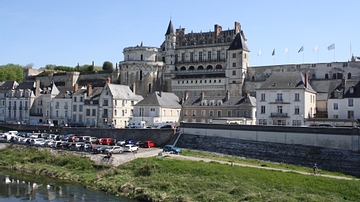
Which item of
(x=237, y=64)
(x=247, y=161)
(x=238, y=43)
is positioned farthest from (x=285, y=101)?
(x=238, y=43)

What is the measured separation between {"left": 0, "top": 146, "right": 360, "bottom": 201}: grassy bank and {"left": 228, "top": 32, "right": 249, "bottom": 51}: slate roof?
114 ft

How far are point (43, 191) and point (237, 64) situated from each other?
40772 millimetres

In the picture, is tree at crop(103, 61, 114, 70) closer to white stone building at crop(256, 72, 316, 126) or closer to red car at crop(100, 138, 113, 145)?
red car at crop(100, 138, 113, 145)

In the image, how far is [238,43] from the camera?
62938 millimetres

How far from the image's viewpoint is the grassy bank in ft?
75.2

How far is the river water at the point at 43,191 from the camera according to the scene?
2475 cm

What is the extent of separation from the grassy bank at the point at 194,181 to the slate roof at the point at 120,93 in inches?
640

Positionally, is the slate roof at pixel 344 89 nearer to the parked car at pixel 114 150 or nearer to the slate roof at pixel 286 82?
the slate roof at pixel 286 82

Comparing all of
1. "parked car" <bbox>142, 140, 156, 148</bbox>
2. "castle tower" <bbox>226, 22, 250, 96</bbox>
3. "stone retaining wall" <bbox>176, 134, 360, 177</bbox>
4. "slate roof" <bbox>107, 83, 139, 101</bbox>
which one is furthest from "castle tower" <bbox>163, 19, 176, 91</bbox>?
"stone retaining wall" <bbox>176, 134, 360, 177</bbox>

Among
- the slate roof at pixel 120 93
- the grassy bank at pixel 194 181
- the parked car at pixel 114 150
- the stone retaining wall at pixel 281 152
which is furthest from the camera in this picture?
the slate roof at pixel 120 93

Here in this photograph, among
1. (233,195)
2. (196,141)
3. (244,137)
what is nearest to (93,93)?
(196,141)

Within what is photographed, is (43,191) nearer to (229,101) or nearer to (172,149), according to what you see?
(172,149)

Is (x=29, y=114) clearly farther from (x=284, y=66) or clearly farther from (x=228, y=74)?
(x=284, y=66)

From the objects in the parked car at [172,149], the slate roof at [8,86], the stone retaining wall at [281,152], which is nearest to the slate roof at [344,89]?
the stone retaining wall at [281,152]
